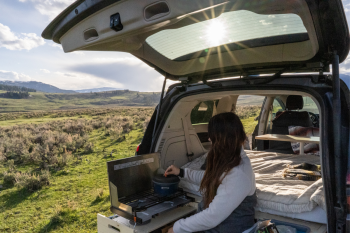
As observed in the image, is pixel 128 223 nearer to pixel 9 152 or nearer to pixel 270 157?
pixel 270 157

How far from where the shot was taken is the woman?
1.97 m

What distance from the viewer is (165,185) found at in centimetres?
269

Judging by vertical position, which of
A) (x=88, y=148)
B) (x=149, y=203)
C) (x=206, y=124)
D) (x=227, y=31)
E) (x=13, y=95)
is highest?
(x=13, y=95)

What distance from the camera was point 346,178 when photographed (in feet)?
6.42

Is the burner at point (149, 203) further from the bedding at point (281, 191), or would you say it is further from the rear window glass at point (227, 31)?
the rear window glass at point (227, 31)

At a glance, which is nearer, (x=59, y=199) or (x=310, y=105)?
(x=310, y=105)

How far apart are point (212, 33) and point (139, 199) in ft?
5.87

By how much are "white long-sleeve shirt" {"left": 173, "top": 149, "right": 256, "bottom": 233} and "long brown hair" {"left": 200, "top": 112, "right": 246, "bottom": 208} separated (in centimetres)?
7

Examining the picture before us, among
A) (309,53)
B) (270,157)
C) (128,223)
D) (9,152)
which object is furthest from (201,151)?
(9,152)

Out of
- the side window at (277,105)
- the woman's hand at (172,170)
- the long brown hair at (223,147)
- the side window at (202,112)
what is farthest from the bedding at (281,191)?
the side window at (277,105)

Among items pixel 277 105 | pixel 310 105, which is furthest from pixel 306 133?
pixel 277 105

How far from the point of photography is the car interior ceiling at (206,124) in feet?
11.8

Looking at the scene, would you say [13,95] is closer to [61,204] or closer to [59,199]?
[59,199]

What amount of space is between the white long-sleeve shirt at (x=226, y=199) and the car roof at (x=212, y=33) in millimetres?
1143
